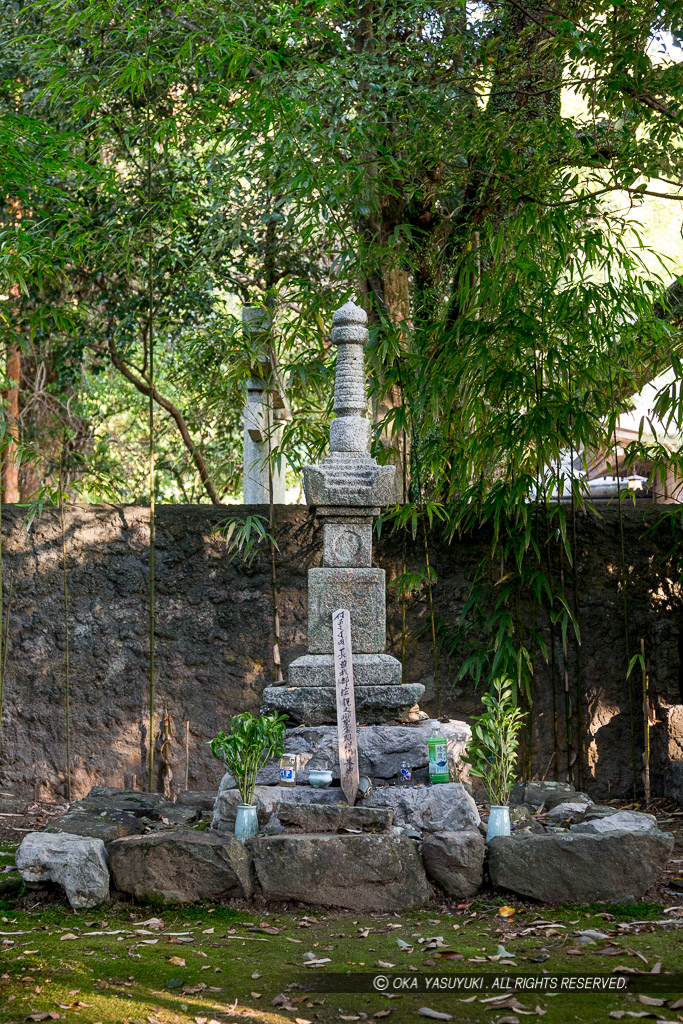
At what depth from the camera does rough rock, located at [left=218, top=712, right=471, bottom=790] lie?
396 cm

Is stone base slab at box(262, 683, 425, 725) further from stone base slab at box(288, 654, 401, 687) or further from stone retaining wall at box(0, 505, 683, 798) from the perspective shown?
stone retaining wall at box(0, 505, 683, 798)

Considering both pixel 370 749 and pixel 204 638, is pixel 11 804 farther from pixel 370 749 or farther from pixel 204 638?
pixel 370 749

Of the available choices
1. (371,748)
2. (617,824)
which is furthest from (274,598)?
(617,824)

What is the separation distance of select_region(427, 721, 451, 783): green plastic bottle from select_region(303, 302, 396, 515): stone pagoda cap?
3.39 feet

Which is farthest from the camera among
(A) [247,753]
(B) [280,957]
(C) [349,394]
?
(C) [349,394]

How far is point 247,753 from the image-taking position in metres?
3.76

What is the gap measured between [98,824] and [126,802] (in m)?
0.55

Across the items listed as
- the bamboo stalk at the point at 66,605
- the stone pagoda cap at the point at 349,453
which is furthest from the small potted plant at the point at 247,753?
the bamboo stalk at the point at 66,605

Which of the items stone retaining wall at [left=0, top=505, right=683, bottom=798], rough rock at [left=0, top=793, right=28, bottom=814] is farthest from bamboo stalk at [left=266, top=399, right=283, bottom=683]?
rough rock at [left=0, top=793, right=28, bottom=814]

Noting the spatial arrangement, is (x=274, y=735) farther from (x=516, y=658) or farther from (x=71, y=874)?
(x=516, y=658)

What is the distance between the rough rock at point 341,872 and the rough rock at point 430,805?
364mm

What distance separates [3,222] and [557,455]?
14.6 feet

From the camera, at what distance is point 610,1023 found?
7.73ft

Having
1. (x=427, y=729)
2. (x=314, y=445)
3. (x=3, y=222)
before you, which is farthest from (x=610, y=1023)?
(x=3, y=222)
